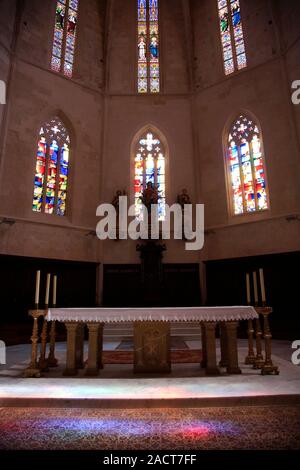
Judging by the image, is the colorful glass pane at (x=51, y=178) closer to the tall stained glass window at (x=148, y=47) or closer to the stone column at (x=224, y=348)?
the tall stained glass window at (x=148, y=47)

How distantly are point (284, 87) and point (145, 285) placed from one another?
9429 millimetres

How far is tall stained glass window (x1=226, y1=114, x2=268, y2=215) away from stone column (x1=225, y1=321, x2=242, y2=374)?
25.7 feet

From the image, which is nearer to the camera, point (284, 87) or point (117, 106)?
point (284, 87)

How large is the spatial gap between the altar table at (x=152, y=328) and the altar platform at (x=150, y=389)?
0.73 ft

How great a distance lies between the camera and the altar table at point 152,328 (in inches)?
190

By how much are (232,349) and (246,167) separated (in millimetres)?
9333

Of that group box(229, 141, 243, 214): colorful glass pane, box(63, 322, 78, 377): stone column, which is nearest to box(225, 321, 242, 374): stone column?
box(63, 322, 78, 377): stone column

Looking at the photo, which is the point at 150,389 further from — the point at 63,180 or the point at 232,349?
the point at 63,180

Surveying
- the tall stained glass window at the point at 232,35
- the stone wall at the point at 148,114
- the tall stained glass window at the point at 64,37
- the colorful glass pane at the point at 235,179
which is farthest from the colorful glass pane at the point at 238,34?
the tall stained glass window at the point at 64,37

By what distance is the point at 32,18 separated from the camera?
1262cm

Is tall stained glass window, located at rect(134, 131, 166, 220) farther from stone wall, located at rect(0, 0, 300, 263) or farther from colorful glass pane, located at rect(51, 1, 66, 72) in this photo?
colorful glass pane, located at rect(51, 1, 66, 72)
